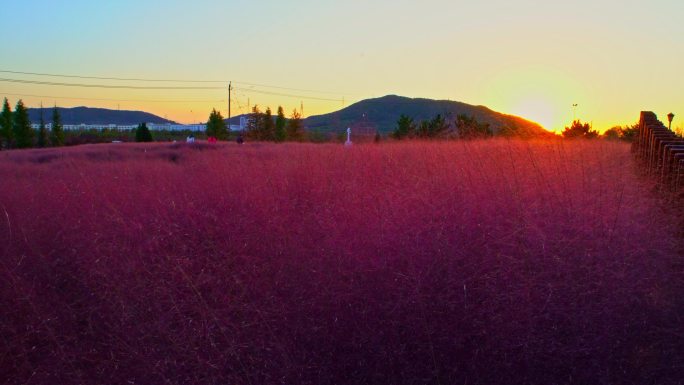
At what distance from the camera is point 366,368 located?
2.70 metres

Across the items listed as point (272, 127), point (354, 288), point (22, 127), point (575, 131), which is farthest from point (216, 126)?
point (354, 288)

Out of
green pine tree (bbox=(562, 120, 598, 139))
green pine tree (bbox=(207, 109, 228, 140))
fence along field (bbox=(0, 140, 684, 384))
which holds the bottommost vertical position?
fence along field (bbox=(0, 140, 684, 384))

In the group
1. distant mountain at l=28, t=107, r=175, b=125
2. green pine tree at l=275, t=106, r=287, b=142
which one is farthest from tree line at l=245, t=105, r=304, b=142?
distant mountain at l=28, t=107, r=175, b=125

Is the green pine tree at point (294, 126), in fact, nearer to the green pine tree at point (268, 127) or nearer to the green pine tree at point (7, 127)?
the green pine tree at point (268, 127)

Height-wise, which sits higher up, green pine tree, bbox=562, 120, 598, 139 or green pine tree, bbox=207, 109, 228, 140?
green pine tree, bbox=207, 109, 228, 140

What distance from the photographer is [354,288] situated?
323 cm

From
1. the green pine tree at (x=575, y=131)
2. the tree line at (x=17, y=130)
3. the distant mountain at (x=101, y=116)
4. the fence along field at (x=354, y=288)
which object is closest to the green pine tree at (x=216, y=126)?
the tree line at (x=17, y=130)

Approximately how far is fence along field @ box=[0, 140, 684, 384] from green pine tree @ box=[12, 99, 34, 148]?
45125 millimetres

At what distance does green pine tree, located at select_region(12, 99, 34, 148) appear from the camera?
4368cm

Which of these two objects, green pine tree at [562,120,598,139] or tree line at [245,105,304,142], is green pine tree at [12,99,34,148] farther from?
green pine tree at [562,120,598,139]

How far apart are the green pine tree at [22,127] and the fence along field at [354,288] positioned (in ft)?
148

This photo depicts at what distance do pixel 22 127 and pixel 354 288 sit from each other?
1927 inches

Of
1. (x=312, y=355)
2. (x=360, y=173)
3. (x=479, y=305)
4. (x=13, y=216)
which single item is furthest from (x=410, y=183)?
(x=13, y=216)

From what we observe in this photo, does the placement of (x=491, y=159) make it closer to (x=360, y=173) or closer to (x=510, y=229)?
(x=360, y=173)
